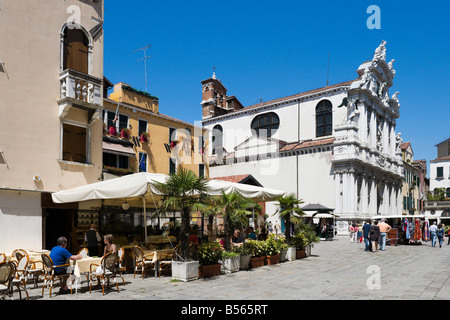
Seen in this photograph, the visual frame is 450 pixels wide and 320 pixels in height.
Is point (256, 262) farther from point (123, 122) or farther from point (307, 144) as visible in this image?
point (307, 144)

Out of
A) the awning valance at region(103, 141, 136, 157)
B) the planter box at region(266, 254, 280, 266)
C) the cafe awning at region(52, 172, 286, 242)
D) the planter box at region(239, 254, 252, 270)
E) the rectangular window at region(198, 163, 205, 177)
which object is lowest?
the planter box at region(266, 254, 280, 266)

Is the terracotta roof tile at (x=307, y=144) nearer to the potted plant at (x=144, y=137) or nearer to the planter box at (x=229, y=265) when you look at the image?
the potted plant at (x=144, y=137)

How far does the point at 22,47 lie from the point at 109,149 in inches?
352

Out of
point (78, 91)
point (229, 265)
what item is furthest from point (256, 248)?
point (78, 91)

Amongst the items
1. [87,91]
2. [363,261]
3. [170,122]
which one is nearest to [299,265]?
[363,261]

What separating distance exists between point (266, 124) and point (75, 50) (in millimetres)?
29694

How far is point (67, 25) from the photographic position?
14180mm

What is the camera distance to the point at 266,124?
4241 cm

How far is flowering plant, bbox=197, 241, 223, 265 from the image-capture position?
10953 millimetres

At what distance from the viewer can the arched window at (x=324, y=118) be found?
122 feet

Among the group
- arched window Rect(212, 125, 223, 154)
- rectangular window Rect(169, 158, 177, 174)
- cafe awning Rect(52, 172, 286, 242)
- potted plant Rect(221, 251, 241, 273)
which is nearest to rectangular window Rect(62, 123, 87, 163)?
cafe awning Rect(52, 172, 286, 242)

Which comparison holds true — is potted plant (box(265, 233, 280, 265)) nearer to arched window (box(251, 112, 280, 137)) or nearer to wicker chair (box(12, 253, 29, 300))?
wicker chair (box(12, 253, 29, 300))

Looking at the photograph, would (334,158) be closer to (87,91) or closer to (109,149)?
(109,149)

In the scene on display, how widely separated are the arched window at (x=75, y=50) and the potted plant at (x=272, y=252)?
9250mm
